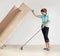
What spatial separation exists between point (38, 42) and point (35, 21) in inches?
23.3

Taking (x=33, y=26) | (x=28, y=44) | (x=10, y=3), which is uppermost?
(x=10, y=3)

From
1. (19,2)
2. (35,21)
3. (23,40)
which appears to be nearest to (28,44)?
(23,40)

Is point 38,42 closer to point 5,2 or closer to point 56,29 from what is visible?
point 56,29

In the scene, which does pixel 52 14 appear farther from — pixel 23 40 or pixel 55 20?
pixel 23 40

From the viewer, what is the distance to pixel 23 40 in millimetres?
7340

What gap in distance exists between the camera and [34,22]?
287 inches

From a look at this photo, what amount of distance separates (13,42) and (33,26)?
0.72 meters

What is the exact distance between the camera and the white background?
7.23 meters

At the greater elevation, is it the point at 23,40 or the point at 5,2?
the point at 5,2

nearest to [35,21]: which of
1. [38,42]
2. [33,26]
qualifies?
[33,26]

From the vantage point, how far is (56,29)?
287 inches

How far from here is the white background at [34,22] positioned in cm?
723

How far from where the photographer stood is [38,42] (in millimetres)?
7309

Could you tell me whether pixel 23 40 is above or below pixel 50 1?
below
